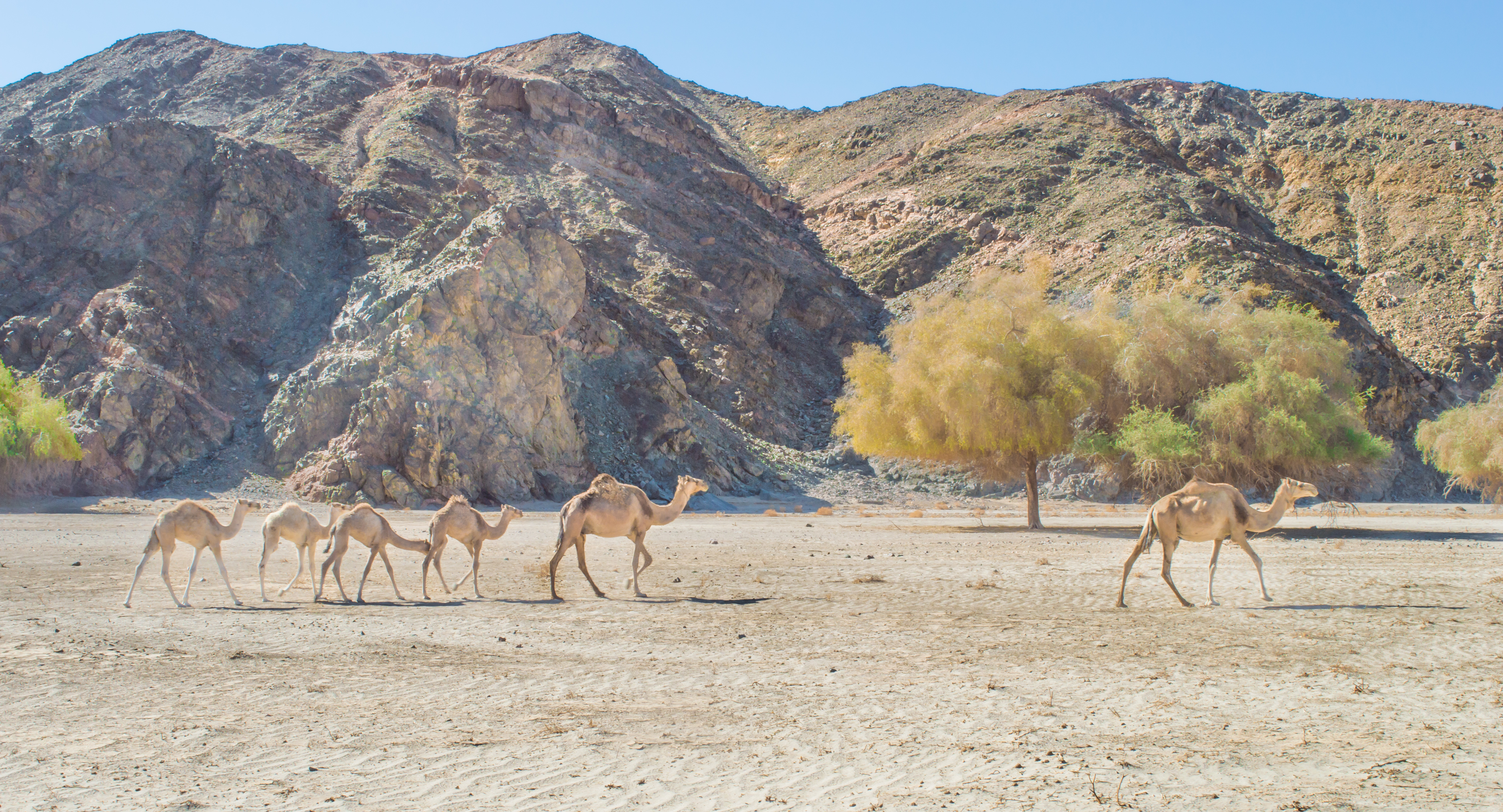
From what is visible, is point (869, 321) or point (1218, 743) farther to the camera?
point (869, 321)

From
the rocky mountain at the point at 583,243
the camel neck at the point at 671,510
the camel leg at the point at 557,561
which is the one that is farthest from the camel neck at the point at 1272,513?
the rocky mountain at the point at 583,243

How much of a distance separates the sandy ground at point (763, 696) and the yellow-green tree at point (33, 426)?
22.9 m

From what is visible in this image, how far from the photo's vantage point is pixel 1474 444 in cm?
3212

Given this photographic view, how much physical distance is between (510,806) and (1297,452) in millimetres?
27216

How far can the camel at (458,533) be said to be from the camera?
14.5 m

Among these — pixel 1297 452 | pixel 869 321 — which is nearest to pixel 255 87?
pixel 869 321

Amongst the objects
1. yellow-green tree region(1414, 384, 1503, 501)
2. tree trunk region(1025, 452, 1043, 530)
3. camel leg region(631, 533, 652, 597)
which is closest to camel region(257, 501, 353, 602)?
camel leg region(631, 533, 652, 597)

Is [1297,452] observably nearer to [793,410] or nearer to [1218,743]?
[1218,743]

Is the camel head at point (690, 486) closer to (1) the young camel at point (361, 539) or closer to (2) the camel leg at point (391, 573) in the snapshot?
(1) the young camel at point (361, 539)

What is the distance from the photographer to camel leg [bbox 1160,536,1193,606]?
12.6m

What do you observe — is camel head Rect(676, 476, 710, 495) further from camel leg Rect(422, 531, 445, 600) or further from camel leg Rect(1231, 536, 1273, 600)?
camel leg Rect(1231, 536, 1273, 600)

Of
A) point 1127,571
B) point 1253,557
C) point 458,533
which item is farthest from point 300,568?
point 1253,557

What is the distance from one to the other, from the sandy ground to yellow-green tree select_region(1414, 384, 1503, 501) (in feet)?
67.3

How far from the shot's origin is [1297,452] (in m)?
27.1
